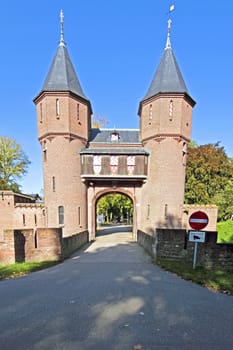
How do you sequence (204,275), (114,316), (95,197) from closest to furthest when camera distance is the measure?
(114,316) → (204,275) → (95,197)

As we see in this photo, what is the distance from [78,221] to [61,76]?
13336 mm

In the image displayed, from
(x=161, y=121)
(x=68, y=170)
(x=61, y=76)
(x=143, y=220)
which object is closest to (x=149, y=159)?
(x=161, y=121)

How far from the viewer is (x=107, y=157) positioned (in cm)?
1716

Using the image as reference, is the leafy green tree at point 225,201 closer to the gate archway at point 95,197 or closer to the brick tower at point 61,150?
the gate archway at point 95,197

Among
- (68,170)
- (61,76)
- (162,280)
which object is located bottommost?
(162,280)

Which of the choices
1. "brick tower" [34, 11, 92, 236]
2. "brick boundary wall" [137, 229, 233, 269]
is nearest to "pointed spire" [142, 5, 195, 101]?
"brick tower" [34, 11, 92, 236]

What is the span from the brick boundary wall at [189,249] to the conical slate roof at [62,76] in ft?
47.4

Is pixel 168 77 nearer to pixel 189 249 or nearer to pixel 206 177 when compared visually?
pixel 206 177

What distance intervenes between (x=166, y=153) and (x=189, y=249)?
1000 cm

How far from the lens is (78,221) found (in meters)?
16.7

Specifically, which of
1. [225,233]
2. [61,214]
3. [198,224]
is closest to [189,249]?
[198,224]

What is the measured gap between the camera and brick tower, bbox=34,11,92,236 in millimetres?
16219

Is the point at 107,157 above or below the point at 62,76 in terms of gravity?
below

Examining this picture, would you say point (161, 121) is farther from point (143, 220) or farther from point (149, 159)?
point (143, 220)
